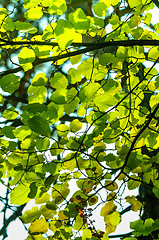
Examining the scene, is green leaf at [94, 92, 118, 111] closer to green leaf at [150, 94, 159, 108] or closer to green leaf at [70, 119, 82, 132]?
green leaf at [70, 119, 82, 132]

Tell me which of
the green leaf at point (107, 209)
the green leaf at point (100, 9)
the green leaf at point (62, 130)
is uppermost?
the green leaf at point (100, 9)

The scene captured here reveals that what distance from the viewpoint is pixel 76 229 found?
135 centimetres

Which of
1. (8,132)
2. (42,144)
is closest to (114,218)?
(42,144)

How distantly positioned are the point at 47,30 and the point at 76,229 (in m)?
0.87

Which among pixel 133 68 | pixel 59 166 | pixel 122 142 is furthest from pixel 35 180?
pixel 133 68

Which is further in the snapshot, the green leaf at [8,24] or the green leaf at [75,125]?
the green leaf at [75,125]

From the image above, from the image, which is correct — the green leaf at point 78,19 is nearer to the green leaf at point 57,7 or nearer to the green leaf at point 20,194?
the green leaf at point 57,7

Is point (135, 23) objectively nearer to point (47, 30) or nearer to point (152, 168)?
point (47, 30)

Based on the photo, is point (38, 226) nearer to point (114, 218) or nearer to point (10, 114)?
point (114, 218)

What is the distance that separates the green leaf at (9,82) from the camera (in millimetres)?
1037

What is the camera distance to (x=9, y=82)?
3.41 feet

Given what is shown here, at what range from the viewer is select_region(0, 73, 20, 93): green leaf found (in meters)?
1.04

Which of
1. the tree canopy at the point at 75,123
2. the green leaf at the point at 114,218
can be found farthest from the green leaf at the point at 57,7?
the green leaf at the point at 114,218

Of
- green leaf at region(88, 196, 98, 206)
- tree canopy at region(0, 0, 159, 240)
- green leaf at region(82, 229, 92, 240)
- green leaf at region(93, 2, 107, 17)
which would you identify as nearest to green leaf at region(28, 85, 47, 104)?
tree canopy at region(0, 0, 159, 240)
